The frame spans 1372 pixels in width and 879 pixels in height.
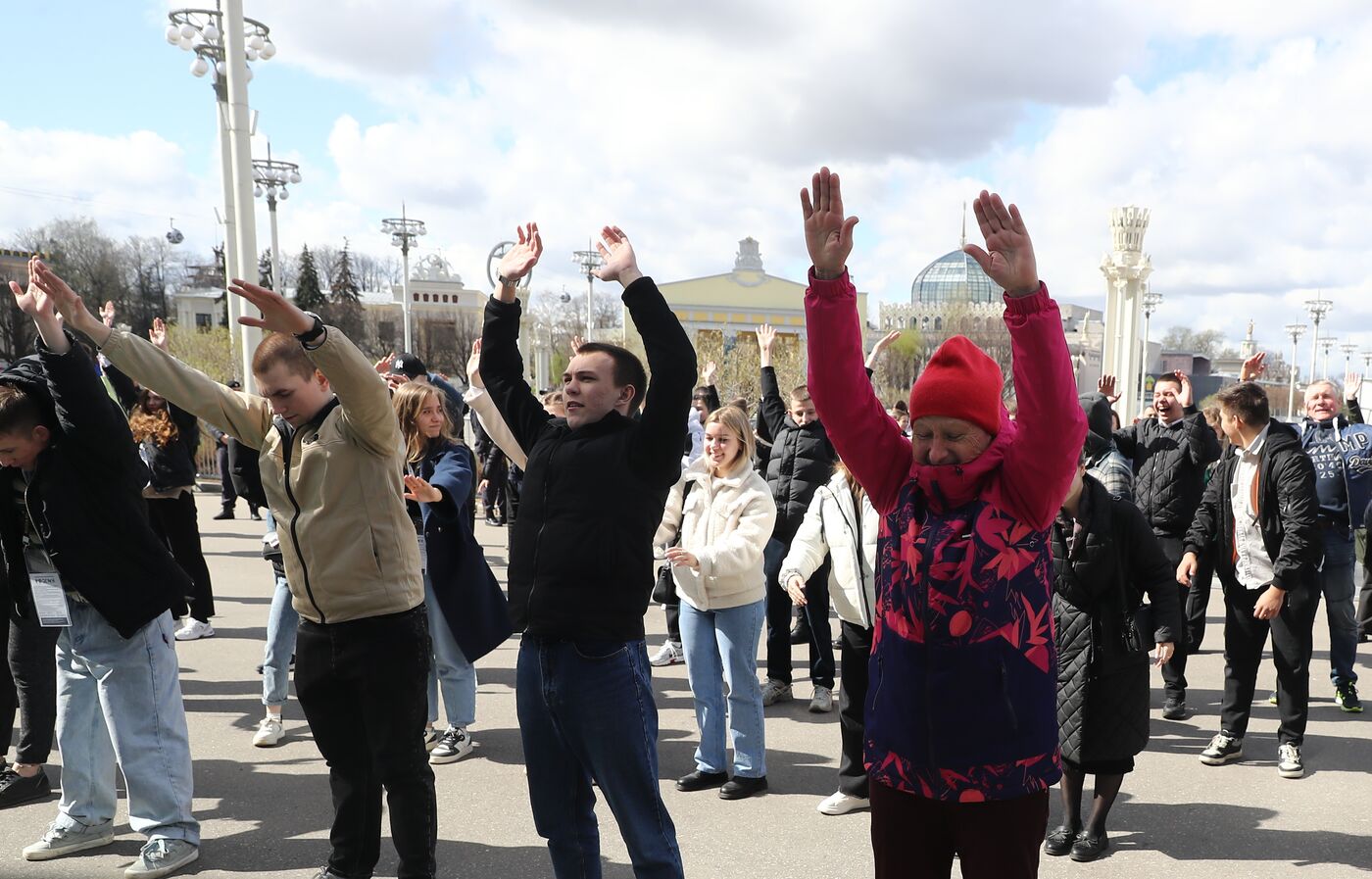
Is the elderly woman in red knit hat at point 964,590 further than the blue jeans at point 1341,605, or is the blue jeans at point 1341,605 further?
the blue jeans at point 1341,605

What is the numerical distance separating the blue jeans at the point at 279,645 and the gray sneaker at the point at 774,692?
287cm

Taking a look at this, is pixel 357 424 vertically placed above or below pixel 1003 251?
below

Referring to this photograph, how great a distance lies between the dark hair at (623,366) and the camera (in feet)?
10.1

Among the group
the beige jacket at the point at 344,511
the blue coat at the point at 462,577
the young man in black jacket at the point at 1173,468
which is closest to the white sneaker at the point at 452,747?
the blue coat at the point at 462,577

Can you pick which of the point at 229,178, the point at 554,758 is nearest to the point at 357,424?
the point at 554,758

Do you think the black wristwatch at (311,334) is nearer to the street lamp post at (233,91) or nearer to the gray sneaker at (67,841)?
the gray sneaker at (67,841)

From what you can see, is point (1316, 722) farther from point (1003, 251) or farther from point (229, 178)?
point (229, 178)

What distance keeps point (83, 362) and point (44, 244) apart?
57857 mm

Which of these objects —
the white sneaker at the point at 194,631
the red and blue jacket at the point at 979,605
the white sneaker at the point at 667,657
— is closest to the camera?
the red and blue jacket at the point at 979,605

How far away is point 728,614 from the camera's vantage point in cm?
462

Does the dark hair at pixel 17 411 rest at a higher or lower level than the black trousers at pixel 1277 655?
higher

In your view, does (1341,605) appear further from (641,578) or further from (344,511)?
(344,511)

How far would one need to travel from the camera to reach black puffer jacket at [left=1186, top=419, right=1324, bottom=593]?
15.8 ft

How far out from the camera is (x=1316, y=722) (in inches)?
228
